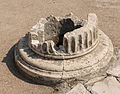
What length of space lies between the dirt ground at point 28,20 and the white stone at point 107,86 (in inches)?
56.1

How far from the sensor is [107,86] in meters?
6.42

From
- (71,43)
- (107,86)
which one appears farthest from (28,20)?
(107,86)

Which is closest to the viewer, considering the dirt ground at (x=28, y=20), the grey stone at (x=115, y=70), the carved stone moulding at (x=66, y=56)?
the carved stone moulding at (x=66, y=56)

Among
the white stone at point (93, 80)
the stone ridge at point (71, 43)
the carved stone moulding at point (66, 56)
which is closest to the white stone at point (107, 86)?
the white stone at point (93, 80)

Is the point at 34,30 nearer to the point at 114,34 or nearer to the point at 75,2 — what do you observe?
the point at 114,34

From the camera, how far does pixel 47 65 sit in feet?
20.9

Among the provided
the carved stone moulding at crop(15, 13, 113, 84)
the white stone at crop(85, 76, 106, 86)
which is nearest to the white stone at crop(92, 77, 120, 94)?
the white stone at crop(85, 76, 106, 86)

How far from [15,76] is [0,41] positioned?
2.50m

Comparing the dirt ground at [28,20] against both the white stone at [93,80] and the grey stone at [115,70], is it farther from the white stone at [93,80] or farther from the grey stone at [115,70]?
the grey stone at [115,70]

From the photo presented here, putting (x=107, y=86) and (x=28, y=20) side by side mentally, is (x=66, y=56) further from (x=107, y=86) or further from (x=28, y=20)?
(x=28, y=20)

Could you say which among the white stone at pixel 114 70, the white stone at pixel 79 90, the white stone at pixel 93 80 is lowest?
the white stone at pixel 79 90

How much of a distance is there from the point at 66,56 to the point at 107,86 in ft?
5.21

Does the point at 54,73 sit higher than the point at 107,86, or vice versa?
the point at 54,73

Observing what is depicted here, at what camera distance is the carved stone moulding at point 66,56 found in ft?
20.9
